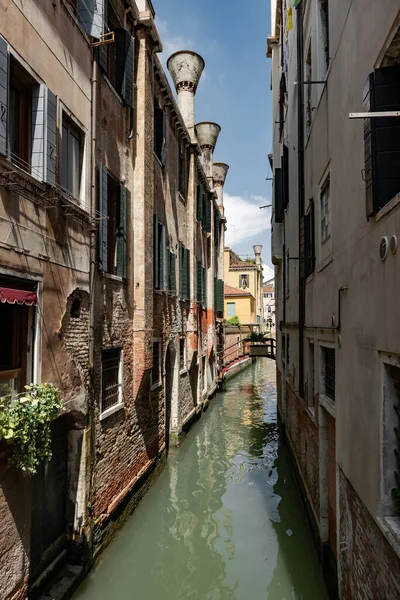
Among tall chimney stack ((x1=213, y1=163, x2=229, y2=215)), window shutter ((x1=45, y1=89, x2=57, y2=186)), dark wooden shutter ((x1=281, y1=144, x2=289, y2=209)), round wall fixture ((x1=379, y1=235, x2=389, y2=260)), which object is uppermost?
tall chimney stack ((x1=213, y1=163, x2=229, y2=215))

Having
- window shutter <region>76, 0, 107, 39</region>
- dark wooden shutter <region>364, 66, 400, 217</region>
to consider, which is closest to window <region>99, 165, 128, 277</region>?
window shutter <region>76, 0, 107, 39</region>

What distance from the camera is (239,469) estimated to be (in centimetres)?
1081

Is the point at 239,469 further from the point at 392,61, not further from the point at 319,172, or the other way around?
the point at 392,61

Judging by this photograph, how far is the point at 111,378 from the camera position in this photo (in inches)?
303

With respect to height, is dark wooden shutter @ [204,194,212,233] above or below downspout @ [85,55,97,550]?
above

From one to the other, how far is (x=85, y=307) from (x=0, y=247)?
223cm

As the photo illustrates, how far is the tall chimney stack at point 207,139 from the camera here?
19.9m

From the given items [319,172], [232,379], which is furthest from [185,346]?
[232,379]

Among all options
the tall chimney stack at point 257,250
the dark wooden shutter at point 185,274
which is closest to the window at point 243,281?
the tall chimney stack at point 257,250

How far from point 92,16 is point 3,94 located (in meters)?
3.02

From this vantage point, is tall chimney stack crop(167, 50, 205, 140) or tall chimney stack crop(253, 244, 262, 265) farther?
tall chimney stack crop(253, 244, 262, 265)

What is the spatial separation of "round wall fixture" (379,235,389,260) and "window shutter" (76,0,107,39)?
17.4ft

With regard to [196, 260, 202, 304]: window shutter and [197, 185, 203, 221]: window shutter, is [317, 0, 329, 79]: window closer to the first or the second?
[197, 185, 203, 221]: window shutter

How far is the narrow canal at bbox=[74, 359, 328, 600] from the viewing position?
5.91 meters
